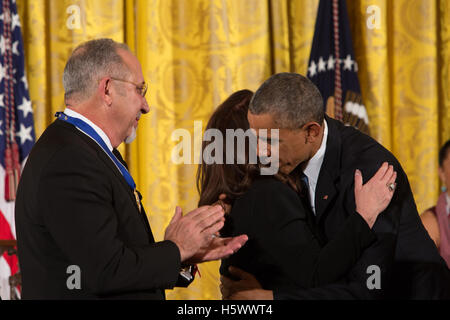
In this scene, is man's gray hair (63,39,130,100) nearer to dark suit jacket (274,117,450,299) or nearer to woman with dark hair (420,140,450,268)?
dark suit jacket (274,117,450,299)

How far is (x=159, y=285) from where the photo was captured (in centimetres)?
164

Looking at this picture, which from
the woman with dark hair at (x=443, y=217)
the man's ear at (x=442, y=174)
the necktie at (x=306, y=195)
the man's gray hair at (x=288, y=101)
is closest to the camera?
the man's gray hair at (x=288, y=101)

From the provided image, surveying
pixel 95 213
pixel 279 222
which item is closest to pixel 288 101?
pixel 279 222

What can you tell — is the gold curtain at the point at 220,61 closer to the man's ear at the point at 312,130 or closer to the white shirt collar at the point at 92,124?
the man's ear at the point at 312,130

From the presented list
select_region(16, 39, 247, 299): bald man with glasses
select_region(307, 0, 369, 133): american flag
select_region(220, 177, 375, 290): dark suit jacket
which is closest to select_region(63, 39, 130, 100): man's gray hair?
select_region(16, 39, 247, 299): bald man with glasses

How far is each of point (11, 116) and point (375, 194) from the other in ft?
8.20

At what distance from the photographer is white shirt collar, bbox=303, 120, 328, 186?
2117mm

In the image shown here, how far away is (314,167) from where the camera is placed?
7.03ft

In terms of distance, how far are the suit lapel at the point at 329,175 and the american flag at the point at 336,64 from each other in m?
1.53

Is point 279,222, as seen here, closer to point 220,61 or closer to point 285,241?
point 285,241

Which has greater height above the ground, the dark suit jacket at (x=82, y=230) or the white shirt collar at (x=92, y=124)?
the white shirt collar at (x=92, y=124)

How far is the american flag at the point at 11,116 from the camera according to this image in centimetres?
354

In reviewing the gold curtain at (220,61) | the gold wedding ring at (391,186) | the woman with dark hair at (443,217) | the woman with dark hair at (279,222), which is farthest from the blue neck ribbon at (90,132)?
the woman with dark hair at (443,217)
